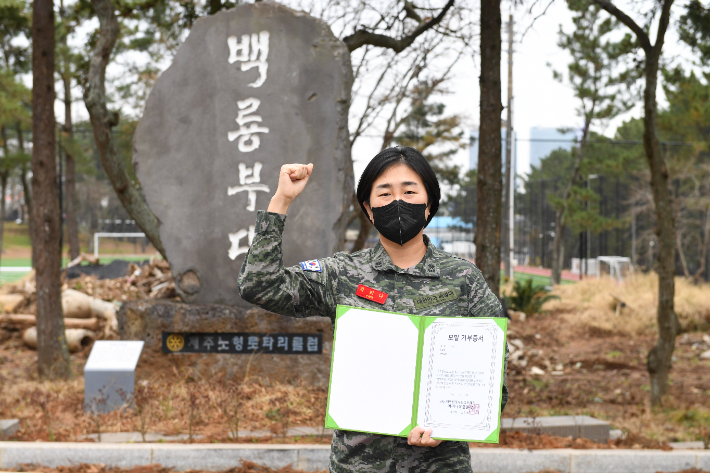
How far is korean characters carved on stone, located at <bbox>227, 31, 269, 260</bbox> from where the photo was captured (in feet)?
20.0

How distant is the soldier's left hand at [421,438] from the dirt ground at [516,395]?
2.80m

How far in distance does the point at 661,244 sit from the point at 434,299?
4.65m

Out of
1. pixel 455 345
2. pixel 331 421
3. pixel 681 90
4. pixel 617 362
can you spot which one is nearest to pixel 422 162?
pixel 455 345

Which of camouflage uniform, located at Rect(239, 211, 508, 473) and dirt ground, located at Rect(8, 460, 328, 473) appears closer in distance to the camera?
camouflage uniform, located at Rect(239, 211, 508, 473)

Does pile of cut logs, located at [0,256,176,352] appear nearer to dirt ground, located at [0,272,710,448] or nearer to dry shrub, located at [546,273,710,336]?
dirt ground, located at [0,272,710,448]

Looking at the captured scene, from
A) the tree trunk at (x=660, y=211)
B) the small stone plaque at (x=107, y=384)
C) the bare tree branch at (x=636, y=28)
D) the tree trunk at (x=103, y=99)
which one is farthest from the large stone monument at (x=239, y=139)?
the tree trunk at (x=660, y=211)

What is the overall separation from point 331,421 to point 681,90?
12810 millimetres

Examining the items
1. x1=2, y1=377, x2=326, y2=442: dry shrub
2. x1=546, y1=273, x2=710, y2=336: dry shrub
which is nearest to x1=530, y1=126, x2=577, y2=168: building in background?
x1=546, y1=273, x2=710, y2=336: dry shrub

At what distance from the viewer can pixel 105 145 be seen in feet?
22.8

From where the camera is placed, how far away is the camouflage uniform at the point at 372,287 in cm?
185

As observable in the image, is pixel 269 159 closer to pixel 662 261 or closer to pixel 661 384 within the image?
pixel 662 261

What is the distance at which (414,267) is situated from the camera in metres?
1.96

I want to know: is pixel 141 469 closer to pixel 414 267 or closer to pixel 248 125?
pixel 414 267

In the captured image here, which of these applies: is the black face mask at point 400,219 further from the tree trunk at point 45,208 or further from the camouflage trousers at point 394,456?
the tree trunk at point 45,208
